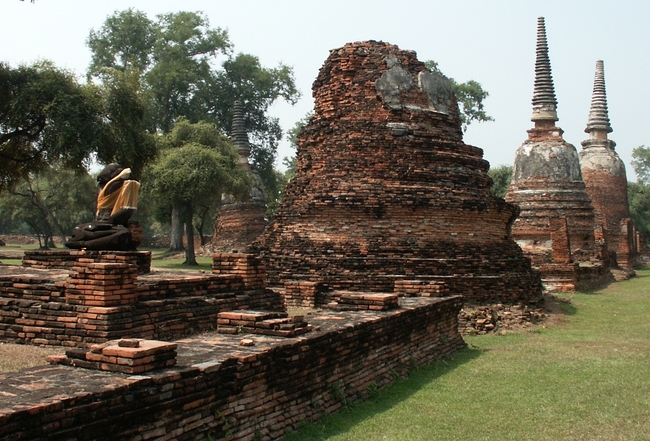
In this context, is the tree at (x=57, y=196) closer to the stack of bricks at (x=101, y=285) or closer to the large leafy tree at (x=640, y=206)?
the stack of bricks at (x=101, y=285)

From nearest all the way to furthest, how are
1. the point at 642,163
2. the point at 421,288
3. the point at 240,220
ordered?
1. the point at 421,288
2. the point at 240,220
3. the point at 642,163

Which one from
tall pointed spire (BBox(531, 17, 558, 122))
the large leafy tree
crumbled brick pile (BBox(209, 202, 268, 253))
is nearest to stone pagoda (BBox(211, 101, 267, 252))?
crumbled brick pile (BBox(209, 202, 268, 253))

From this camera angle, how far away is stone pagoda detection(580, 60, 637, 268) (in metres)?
30.3

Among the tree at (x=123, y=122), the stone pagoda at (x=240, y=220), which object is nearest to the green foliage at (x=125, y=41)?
the stone pagoda at (x=240, y=220)

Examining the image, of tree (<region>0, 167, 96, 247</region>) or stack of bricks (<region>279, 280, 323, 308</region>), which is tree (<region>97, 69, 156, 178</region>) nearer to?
stack of bricks (<region>279, 280, 323, 308</region>)

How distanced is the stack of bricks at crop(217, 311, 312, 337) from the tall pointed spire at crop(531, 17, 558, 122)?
21396 mm

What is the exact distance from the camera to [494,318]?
10969 mm

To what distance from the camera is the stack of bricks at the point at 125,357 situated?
4145mm

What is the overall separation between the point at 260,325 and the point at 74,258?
3268 millimetres

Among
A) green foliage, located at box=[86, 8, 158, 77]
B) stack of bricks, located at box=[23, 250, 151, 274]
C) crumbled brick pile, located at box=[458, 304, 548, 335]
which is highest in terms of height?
green foliage, located at box=[86, 8, 158, 77]

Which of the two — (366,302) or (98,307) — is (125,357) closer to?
(98,307)

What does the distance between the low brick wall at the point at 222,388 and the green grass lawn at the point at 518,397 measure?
0.74 ft

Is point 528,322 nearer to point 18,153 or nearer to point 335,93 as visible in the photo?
point 335,93

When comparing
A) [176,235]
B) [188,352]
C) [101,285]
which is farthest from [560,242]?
[176,235]
